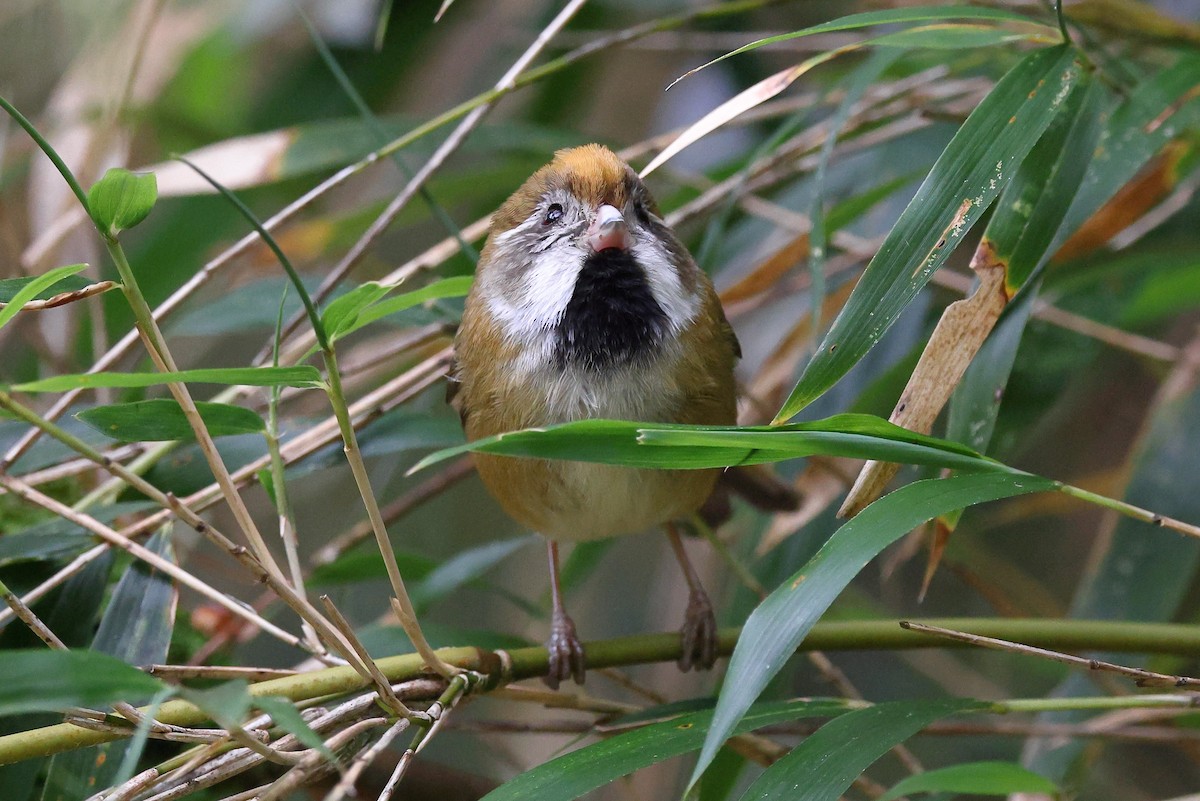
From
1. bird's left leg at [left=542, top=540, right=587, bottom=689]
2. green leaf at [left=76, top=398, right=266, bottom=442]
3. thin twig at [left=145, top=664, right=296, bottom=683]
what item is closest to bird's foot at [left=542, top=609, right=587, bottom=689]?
bird's left leg at [left=542, top=540, right=587, bottom=689]

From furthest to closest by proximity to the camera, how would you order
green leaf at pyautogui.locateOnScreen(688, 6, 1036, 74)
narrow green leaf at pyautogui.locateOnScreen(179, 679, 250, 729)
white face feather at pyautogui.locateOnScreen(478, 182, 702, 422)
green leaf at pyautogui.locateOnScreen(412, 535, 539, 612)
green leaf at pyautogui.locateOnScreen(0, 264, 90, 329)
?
green leaf at pyautogui.locateOnScreen(412, 535, 539, 612)
white face feather at pyautogui.locateOnScreen(478, 182, 702, 422)
green leaf at pyautogui.locateOnScreen(688, 6, 1036, 74)
green leaf at pyautogui.locateOnScreen(0, 264, 90, 329)
narrow green leaf at pyautogui.locateOnScreen(179, 679, 250, 729)

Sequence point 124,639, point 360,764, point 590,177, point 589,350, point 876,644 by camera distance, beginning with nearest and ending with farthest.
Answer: point 360,764 < point 876,644 < point 124,639 < point 589,350 < point 590,177

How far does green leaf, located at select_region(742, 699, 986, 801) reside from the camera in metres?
1.44

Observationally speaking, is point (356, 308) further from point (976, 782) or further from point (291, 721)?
point (976, 782)

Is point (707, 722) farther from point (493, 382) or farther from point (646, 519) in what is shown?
point (493, 382)

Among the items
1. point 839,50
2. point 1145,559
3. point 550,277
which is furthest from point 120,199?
point 1145,559

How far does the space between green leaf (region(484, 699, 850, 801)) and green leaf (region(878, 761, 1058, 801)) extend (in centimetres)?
24

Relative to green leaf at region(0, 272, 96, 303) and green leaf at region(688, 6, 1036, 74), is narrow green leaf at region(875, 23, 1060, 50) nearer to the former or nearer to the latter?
green leaf at region(688, 6, 1036, 74)

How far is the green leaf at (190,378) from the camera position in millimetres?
1197

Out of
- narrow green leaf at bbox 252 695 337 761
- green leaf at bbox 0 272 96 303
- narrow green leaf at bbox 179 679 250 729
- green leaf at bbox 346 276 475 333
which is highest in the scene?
green leaf at bbox 0 272 96 303

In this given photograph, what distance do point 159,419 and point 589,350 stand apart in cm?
81

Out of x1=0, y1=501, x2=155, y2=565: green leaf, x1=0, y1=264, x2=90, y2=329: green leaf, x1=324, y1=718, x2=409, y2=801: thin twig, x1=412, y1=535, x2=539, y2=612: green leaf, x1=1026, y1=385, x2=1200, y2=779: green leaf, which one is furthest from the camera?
x1=412, y1=535, x2=539, y2=612: green leaf

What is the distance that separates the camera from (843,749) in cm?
150

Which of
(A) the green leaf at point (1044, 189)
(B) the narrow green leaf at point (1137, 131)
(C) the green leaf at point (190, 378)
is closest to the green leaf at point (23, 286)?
(C) the green leaf at point (190, 378)
